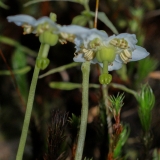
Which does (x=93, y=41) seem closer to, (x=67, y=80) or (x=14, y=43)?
(x=14, y=43)

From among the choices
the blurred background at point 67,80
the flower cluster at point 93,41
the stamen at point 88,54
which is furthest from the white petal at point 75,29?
the blurred background at point 67,80

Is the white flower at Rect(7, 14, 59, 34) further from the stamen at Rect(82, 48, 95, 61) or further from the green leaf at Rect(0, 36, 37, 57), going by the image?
the green leaf at Rect(0, 36, 37, 57)

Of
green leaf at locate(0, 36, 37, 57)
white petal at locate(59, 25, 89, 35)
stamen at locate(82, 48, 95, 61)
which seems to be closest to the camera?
white petal at locate(59, 25, 89, 35)

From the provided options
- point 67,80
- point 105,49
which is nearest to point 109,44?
point 105,49

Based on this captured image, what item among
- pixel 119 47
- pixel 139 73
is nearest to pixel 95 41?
pixel 119 47

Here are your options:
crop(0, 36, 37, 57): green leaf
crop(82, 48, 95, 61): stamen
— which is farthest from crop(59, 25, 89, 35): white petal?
crop(0, 36, 37, 57): green leaf

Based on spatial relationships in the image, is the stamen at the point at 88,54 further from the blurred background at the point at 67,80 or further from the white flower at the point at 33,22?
the blurred background at the point at 67,80
